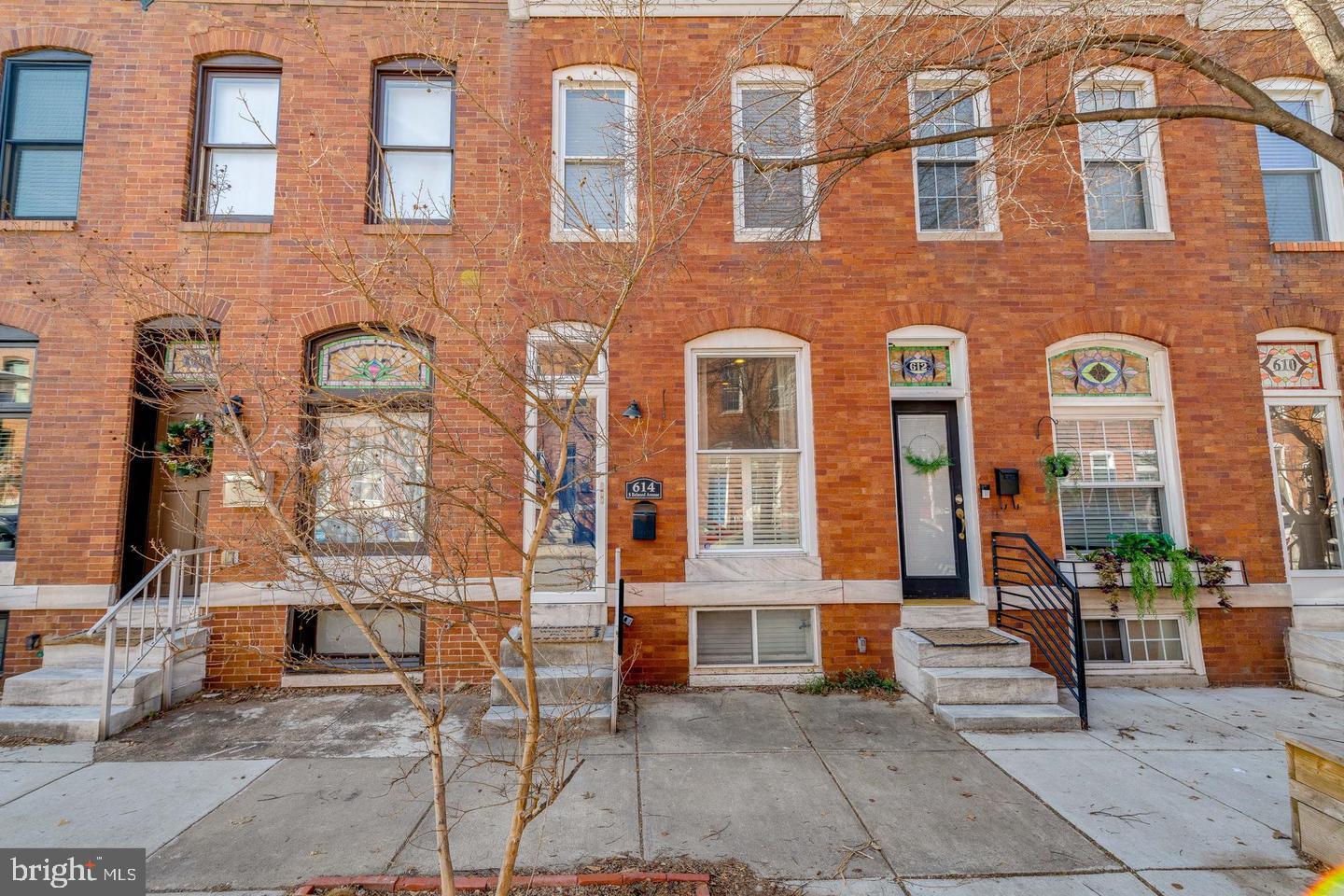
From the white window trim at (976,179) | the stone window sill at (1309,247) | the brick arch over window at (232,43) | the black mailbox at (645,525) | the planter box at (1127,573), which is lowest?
the planter box at (1127,573)

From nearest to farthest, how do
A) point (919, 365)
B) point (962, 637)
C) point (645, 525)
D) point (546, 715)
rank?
point (546, 715) → point (962, 637) → point (645, 525) → point (919, 365)

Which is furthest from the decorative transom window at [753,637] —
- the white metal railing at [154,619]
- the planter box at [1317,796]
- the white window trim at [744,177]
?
the white metal railing at [154,619]

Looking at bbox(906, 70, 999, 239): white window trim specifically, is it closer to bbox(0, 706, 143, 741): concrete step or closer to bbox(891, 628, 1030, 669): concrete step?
bbox(891, 628, 1030, 669): concrete step

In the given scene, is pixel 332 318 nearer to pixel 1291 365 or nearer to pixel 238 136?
pixel 238 136

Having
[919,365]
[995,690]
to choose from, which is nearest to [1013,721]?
[995,690]

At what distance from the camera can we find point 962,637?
18.9ft

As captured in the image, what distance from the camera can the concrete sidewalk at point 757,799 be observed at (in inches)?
128

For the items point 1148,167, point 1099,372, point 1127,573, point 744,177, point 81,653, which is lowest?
point 81,653

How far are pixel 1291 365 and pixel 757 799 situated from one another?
7.83 m

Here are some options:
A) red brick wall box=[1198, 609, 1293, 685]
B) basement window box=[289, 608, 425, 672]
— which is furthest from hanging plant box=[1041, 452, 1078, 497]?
basement window box=[289, 608, 425, 672]

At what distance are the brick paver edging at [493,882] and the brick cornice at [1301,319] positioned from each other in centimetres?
823

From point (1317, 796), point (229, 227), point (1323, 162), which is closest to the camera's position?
point (1317, 796)

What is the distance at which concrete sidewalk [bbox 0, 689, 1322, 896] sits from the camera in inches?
128

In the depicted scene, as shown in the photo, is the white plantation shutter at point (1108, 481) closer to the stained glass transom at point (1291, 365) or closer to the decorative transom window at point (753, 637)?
the stained glass transom at point (1291, 365)
